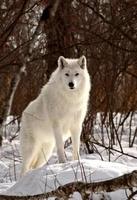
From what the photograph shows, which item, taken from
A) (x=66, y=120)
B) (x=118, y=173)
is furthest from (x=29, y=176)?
(x=66, y=120)

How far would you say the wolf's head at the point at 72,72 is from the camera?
22.0 feet

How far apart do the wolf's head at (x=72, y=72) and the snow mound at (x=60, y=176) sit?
2200 millimetres

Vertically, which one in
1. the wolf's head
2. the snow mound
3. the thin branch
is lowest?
the snow mound

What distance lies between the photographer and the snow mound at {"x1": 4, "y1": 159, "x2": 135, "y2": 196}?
409 centimetres

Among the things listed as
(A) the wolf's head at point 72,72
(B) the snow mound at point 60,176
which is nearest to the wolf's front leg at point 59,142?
(A) the wolf's head at point 72,72

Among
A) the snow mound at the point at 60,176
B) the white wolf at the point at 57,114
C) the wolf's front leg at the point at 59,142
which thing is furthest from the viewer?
the white wolf at the point at 57,114

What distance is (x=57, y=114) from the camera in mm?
6559

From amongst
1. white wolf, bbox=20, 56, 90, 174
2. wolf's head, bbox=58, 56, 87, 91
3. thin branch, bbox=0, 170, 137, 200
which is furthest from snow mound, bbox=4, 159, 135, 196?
wolf's head, bbox=58, 56, 87, 91

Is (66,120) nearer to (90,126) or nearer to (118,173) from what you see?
A: (118,173)

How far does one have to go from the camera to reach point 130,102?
1044 cm

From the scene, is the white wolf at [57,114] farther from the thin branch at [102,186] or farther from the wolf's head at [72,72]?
the thin branch at [102,186]

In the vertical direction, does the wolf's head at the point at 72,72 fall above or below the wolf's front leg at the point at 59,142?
above

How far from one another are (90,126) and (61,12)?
2.44m

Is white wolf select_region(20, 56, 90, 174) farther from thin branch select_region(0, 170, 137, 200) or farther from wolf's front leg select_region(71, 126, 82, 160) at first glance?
thin branch select_region(0, 170, 137, 200)
